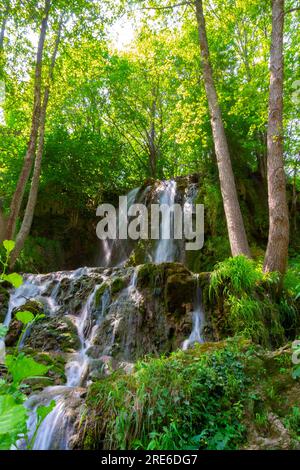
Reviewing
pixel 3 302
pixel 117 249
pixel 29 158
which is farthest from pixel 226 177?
pixel 117 249

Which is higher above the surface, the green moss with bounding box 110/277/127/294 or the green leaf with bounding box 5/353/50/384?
the green leaf with bounding box 5/353/50/384

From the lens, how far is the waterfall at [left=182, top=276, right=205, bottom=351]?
18.5 ft

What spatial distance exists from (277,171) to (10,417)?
665 centimetres

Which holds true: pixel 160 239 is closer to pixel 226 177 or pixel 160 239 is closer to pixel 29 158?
pixel 226 177

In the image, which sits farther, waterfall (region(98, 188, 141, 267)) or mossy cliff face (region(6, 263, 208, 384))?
waterfall (region(98, 188, 141, 267))

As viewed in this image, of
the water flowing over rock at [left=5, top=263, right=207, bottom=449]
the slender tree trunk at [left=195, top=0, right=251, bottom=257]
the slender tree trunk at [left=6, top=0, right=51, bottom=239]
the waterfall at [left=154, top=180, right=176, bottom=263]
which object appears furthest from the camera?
the waterfall at [left=154, top=180, right=176, bottom=263]

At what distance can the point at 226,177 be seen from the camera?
7.68 meters

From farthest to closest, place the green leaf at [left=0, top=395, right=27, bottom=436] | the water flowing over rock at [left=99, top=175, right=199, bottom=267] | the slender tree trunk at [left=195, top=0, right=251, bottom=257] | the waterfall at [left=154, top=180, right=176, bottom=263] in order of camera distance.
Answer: the water flowing over rock at [left=99, top=175, right=199, bottom=267] → the waterfall at [left=154, top=180, right=176, bottom=263] → the slender tree trunk at [left=195, top=0, right=251, bottom=257] → the green leaf at [left=0, top=395, right=27, bottom=436]

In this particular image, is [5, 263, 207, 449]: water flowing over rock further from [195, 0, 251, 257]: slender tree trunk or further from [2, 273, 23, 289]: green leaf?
[2, 273, 23, 289]: green leaf

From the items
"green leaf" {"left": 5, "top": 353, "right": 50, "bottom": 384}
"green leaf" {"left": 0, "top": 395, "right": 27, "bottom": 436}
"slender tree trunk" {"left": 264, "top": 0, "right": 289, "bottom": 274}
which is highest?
"slender tree trunk" {"left": 264, "top": 0, "right": 289, "bottom": 274}

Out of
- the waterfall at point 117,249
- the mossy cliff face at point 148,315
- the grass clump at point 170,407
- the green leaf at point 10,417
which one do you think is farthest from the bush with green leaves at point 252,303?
the waterfall at point 117,249

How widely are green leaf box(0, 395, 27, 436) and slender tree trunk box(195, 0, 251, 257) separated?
631 centimetres

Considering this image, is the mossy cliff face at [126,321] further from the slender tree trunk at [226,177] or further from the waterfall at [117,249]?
the waterfall at [117,249]

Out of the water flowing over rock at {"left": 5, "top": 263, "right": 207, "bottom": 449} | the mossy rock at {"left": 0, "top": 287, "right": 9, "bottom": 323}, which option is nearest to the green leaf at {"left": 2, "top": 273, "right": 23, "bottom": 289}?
the water flowing over rock at {"left": 5, "top": 263, "right": 207, "bottom": 449}
